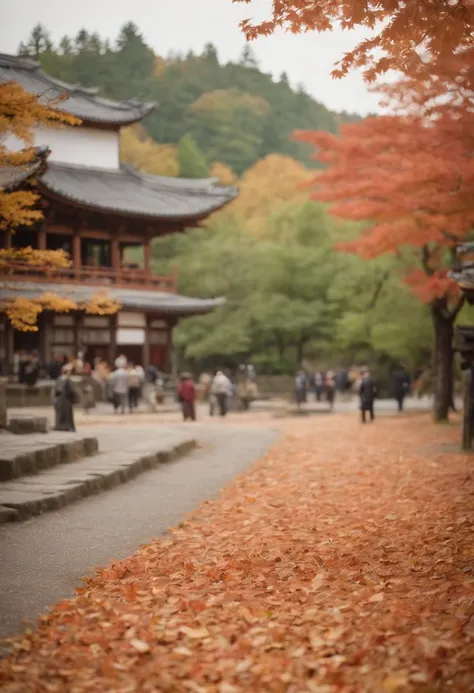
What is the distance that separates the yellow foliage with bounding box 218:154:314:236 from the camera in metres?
55.2

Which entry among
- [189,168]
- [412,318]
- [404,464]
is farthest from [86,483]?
[189,168]

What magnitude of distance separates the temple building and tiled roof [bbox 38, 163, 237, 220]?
0.16 feet

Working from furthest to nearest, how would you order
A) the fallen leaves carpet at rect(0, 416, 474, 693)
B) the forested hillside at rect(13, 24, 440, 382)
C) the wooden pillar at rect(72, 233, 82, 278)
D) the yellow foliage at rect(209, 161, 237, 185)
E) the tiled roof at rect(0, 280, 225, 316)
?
the yellow foliage at rect(209, 161, 237, 185), the forested hillside at rect(13, 24, 440, 382), the wooden pillar at rect(72, 233, 82, 278), the tiled roof at rect(0, 280, 225, 316), the fallen leaves carpet at rect(0, 416, 474, 693)

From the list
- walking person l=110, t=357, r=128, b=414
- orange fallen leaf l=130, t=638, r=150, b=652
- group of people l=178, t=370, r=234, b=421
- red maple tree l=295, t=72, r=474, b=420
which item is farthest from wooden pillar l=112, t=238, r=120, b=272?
orange fallen leaf l=130, t=638, r=150, b=652

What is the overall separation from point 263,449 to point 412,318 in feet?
63.7

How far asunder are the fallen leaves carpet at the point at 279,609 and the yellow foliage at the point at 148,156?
45932 mm

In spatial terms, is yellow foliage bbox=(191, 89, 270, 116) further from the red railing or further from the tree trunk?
the tree trunk

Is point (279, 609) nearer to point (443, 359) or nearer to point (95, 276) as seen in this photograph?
point (443, 359)

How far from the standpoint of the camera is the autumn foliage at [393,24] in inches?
253

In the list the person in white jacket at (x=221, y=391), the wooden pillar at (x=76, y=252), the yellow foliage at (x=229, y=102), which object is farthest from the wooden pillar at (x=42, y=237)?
the yellow foliage at (x=229, y=102)

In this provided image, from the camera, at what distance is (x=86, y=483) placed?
9.84 m

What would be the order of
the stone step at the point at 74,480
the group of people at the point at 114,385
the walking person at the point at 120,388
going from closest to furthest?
1. the stone step at the point at 74,480
2. the walking person at the point at 120,388
3. the group of people at the point at 114,385

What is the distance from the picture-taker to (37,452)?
10453 millimetres

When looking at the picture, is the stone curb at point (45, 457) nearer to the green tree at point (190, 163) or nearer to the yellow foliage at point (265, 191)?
the yellow foliage at point (265, 191)
